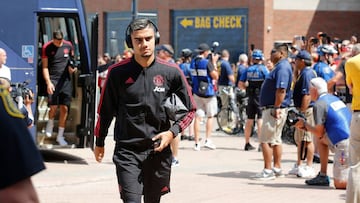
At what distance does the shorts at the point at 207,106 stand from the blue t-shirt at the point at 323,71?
7.52 feet

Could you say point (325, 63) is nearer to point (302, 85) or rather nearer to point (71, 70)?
point (302, 85)

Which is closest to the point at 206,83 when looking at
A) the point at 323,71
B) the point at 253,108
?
the point at 253,108

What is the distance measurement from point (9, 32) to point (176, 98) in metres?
7.04

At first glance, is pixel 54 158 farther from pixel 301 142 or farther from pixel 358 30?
pixel 358 30

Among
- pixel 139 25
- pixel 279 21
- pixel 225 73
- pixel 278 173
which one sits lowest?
pixel 278 173

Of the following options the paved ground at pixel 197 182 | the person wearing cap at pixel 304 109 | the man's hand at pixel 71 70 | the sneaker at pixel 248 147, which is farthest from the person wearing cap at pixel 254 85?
the man's hand at pixel 71 70

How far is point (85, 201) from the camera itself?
10492 millimetres

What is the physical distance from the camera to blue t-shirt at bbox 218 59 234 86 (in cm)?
1942

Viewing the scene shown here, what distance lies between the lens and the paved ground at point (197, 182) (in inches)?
423

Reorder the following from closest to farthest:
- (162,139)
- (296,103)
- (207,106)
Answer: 1. (162,139)
2. (296,103)
3. (207,106)

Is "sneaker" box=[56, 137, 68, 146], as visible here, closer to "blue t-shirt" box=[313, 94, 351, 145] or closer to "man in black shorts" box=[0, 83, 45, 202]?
"blue t-shirt" box=[313, 94, 351, 145]

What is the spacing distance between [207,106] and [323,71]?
2621 mm

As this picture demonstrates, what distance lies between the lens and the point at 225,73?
19.6 metres

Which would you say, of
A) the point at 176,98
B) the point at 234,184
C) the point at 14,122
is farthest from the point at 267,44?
the point at 14,122
